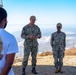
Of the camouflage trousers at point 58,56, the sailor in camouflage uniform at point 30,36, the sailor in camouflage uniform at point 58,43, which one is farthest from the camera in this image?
the camouflage trousers at point 58,56

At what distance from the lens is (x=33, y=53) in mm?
10164

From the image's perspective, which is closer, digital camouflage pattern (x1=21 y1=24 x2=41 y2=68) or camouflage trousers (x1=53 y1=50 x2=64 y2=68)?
digital camouflage pattern (x1=21 y1=24 x2=41 y2=68)

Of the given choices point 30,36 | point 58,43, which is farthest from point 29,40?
point 58,43

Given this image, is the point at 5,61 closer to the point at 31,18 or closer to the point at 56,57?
the point at 31,18

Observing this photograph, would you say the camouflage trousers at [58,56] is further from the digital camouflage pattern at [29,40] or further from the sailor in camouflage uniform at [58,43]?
the digital camouflage pattern at [29,40]

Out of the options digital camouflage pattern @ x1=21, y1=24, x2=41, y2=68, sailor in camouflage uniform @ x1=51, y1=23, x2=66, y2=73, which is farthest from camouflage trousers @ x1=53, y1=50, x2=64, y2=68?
digital camouflage pattern @ x1=21, y1=24, x2=41, y2=68

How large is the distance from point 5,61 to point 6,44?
16cm

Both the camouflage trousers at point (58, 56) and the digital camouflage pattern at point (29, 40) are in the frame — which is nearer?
the digital camouflage pattern at point (29, 40)

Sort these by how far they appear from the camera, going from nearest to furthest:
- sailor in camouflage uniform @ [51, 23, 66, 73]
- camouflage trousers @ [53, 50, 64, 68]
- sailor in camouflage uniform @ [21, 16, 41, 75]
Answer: sailor in camouflage uniform @ [21, 16, 41, 75]
sailor in camouflage uniform @ [51, 23, 66, 73]
camouflage trousers @ [53, 50, 64, 68]

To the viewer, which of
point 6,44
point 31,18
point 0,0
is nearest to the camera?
point 6,44

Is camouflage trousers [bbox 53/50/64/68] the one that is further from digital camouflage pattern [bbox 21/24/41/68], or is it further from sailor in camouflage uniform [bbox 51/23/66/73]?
digital camouflage pattern [bbox 21/24/41/68]

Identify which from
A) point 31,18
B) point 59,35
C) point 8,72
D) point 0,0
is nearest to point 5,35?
point 8,72

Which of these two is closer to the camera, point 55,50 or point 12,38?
point 12,38

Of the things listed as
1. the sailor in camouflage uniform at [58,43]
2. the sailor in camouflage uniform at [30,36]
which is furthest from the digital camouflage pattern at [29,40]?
the sailor in camouflage uniform at [58,43]
